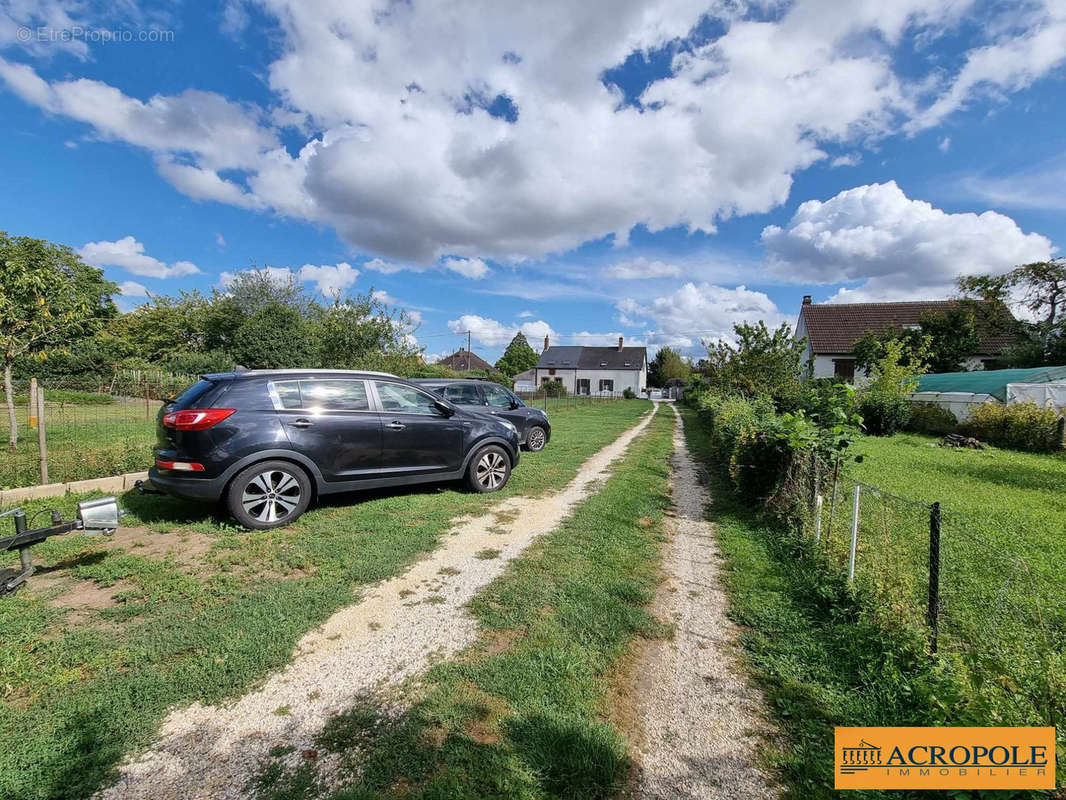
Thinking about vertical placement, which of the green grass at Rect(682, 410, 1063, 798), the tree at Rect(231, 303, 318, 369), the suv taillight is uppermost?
the tree at Rect(231, 303, 318, 369)

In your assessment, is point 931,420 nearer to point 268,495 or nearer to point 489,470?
point 489,470

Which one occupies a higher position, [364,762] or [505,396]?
[505,396]

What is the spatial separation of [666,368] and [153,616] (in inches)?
2967

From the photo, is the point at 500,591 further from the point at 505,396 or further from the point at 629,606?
the point at 505,396

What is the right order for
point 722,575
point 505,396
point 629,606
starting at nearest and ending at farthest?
point 629,606, point 722,575, point 505,396

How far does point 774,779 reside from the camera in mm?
1894

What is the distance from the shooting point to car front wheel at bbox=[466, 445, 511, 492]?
249 inches

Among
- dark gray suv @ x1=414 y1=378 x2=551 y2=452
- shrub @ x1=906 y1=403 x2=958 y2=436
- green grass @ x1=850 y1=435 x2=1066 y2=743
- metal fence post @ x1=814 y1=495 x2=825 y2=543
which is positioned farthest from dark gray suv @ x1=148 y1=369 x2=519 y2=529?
shrub @ x1=906 y1=403 x2=958 y2=436

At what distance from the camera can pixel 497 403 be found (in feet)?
33.1

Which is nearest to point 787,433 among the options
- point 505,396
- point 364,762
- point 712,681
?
point 712,681

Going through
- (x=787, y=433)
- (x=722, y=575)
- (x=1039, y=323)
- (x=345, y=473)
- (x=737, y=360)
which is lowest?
(x=722, y=575)

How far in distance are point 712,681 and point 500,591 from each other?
159 centimetres

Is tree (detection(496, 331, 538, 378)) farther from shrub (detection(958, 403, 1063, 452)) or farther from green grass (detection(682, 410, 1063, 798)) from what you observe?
green grass (detection(682, 410, 1063, 798))

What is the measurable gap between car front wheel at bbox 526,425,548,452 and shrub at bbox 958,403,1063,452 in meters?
13.6
